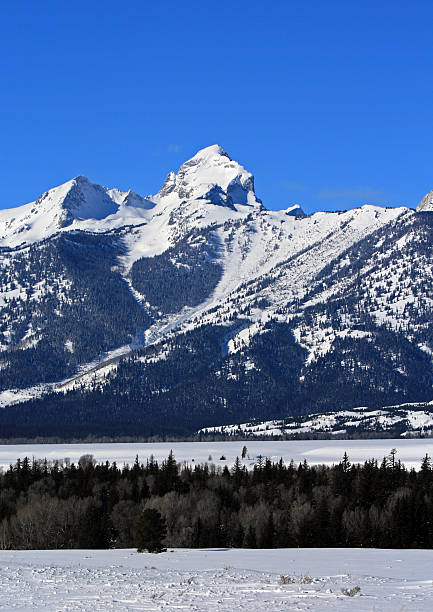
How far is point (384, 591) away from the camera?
4978cm

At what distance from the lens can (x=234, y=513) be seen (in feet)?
468

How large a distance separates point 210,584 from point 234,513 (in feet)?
302

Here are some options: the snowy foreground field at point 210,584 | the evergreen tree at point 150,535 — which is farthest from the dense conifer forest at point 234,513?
the snowy foreground field at point 210,584

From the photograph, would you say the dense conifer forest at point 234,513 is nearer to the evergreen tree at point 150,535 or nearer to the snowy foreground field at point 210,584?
the evergreen tree at point 150,535

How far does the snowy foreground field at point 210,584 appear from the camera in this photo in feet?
146

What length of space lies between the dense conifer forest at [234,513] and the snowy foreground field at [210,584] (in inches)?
2211

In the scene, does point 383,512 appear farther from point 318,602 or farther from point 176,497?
point 318,602

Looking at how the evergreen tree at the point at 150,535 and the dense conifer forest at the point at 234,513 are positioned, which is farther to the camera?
the dense conifer forest at the point at 234,513

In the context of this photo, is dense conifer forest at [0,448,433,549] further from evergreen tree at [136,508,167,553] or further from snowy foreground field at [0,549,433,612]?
snowy foreground field at [0,549,433,612]

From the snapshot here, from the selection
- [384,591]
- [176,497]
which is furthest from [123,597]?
[176,497]

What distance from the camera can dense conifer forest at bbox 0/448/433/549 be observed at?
130m

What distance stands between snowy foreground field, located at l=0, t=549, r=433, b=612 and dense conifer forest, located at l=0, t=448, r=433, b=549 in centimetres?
5615

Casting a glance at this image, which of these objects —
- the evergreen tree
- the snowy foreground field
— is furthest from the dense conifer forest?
the snowy foreground field

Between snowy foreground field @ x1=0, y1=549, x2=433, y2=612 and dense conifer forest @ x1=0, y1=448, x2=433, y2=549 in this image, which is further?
dense conifer forest @ x1=0, y1=448, x2=433, y2=549
